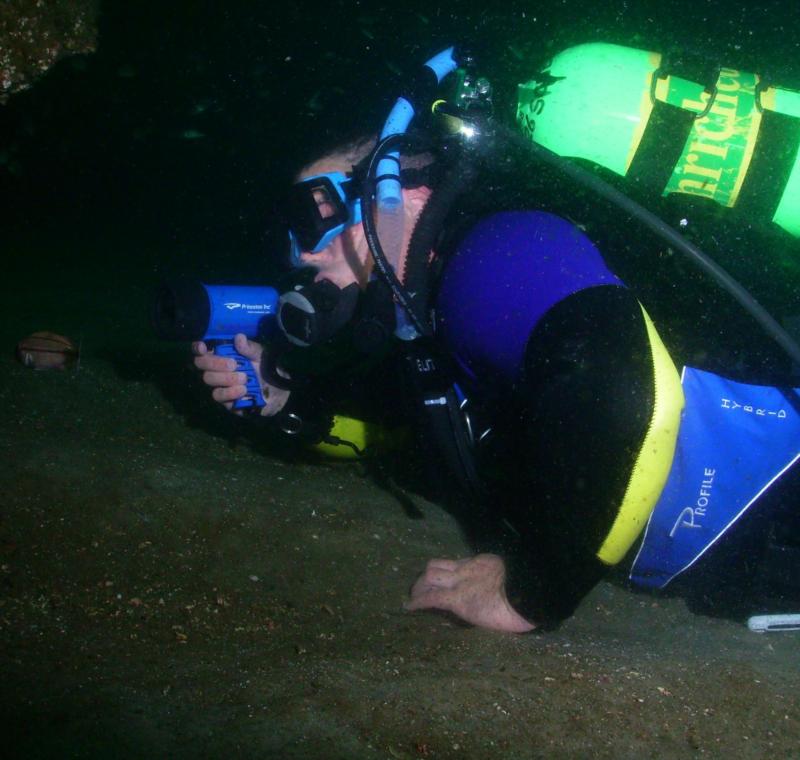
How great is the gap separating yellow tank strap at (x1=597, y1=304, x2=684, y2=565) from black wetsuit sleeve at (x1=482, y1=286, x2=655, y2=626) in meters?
0.02

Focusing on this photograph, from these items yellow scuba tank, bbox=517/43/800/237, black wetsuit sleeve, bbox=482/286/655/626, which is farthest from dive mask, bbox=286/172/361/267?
black wetsuit sleeve, bbox=482/286/655/626

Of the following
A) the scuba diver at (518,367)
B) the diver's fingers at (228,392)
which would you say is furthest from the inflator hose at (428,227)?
the diver's fingers at (228,392)

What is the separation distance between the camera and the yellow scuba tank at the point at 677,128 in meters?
2.75

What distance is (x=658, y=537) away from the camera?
2.42 m

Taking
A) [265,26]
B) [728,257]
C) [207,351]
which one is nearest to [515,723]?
[728,257]

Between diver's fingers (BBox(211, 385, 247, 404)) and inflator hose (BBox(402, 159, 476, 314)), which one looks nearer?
inflator hose (BBox(402, 159, 476, 314))

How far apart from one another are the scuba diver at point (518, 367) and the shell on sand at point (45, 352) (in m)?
2.46

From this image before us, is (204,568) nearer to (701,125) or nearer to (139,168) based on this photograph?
(701,125)

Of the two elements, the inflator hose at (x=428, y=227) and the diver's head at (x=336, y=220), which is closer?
the inflator hose at (x=428, y=227)

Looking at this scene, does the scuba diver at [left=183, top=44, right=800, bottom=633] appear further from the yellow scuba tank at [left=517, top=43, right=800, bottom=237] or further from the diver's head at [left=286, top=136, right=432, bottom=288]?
the yellow scuba tank at [left=517, top=43, right=800, bottom=237]

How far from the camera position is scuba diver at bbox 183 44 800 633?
73.4 inches

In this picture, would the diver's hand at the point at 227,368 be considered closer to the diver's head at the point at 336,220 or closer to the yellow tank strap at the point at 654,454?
the diver's head at the point at 336,220

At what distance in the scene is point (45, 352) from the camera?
4785mm

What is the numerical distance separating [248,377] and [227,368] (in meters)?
0.15
